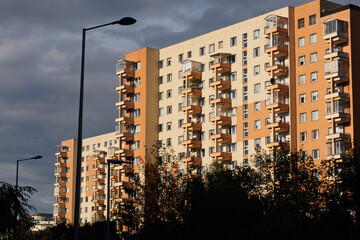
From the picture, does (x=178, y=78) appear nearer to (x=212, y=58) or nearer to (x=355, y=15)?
(x=212, y=58)

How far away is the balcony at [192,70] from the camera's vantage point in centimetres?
9706

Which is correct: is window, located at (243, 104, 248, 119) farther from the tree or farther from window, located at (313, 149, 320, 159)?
the tree

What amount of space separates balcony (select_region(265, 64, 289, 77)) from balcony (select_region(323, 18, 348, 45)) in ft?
22.7

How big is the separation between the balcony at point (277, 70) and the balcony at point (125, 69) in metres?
28.4

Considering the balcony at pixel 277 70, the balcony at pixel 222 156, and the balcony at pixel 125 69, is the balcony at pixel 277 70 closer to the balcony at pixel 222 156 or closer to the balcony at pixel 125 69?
the balcony at pixel 222 156

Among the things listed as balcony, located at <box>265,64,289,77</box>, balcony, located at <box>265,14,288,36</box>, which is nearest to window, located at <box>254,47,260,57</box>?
balcony, located at <box>265,14,288,36</box>

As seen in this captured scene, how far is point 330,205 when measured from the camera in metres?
47.8

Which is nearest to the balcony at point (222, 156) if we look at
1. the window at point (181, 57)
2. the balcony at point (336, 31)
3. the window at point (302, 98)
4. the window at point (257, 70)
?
the window at point (257, 70)

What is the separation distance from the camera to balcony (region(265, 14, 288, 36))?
8544 centimetres

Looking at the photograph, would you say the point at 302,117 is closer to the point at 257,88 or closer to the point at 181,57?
the point at 257,88

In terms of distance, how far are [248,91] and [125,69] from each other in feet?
80.4

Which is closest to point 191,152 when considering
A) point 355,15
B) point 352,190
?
point 355,15

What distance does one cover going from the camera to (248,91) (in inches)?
3553

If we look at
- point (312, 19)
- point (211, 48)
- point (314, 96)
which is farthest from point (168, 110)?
point (312, 19)
